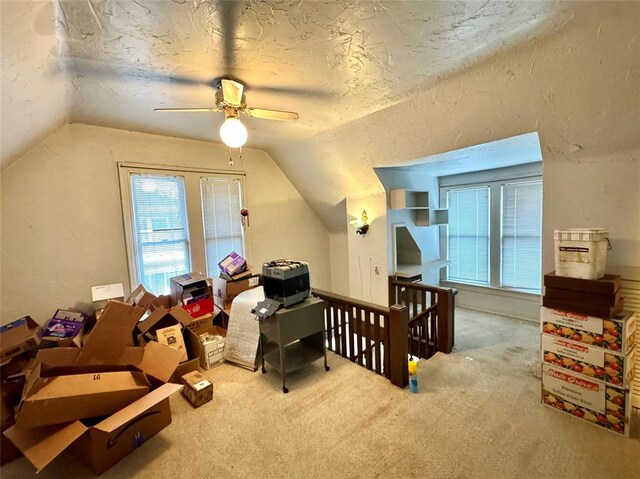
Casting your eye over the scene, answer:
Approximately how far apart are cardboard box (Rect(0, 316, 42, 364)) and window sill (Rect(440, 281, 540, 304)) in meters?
5.23

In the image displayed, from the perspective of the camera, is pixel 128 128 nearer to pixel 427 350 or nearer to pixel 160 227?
pixel 160 227

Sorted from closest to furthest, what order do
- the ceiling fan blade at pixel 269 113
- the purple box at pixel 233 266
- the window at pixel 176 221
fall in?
the ceiling fan blade at pixel 269 113
the window at pixel 176 221
the purple box at pixel 233 266

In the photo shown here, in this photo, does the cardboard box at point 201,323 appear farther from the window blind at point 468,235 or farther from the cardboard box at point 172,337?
the window blind at point 468,235

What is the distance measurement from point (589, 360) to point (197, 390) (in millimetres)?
2753

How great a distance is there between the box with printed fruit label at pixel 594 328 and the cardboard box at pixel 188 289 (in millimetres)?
3013

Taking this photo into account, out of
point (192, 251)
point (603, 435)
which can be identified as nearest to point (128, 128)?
point (192, 251)

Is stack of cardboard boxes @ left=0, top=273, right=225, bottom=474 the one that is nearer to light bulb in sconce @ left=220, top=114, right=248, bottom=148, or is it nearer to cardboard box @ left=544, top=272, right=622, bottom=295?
light bulb in sconce @ left=220, top=114, right=248, bottom=148

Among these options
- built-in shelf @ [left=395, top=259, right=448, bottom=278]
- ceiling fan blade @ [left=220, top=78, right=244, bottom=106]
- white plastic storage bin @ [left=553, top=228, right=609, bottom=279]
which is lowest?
built-in shelf @ [left=395, top=259, right=448, bottom=278]

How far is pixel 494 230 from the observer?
13.9 ft

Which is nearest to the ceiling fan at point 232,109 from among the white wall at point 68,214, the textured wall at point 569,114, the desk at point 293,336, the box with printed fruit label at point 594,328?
the textured wall at point 569,114

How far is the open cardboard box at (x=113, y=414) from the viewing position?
4.98 ft

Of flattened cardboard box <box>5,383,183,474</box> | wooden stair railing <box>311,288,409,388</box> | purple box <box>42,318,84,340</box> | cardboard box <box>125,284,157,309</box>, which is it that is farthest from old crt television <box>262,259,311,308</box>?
purple box <box>42,318,84,340</box>

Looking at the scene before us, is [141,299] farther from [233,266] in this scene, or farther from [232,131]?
[232,131]

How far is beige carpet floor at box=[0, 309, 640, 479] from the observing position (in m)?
1.56
